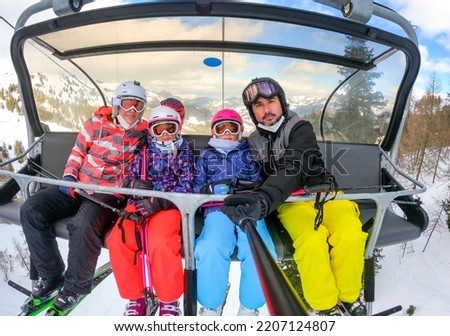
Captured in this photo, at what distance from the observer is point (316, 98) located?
3889 mm

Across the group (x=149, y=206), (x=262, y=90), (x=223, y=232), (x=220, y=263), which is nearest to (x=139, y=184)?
(x=149, y=206)

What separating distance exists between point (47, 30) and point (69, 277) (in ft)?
5.90

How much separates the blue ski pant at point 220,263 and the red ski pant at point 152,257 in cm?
16

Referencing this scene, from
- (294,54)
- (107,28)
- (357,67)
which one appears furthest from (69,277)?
(357,67)

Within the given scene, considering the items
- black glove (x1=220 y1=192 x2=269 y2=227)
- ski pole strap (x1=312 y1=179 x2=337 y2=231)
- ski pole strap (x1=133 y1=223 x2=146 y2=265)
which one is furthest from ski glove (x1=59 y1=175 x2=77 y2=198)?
ski pole strap (x1=312 y1=179 x2=337 y2=231)

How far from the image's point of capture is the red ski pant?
7.03ft

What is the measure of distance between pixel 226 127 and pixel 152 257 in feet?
3.85

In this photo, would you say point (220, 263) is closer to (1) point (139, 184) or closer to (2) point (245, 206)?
(2) point (245, 206)

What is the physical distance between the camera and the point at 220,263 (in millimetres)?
2074

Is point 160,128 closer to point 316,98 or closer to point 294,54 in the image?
point 294,54

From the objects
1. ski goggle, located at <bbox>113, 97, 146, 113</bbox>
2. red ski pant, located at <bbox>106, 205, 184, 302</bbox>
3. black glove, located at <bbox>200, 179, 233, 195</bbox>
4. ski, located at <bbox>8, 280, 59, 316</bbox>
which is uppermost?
ski goggle, located at <bbox>113, 97, 146, 113</bbox>

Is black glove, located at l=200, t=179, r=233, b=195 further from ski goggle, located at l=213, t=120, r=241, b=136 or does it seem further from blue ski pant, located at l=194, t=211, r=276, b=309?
ski goggle, located at l=213, t=120, r=241, b=136

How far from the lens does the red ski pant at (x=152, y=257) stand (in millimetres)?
2143

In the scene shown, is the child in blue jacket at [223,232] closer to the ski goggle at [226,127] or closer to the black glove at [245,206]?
the ski goggle at [226,127]
